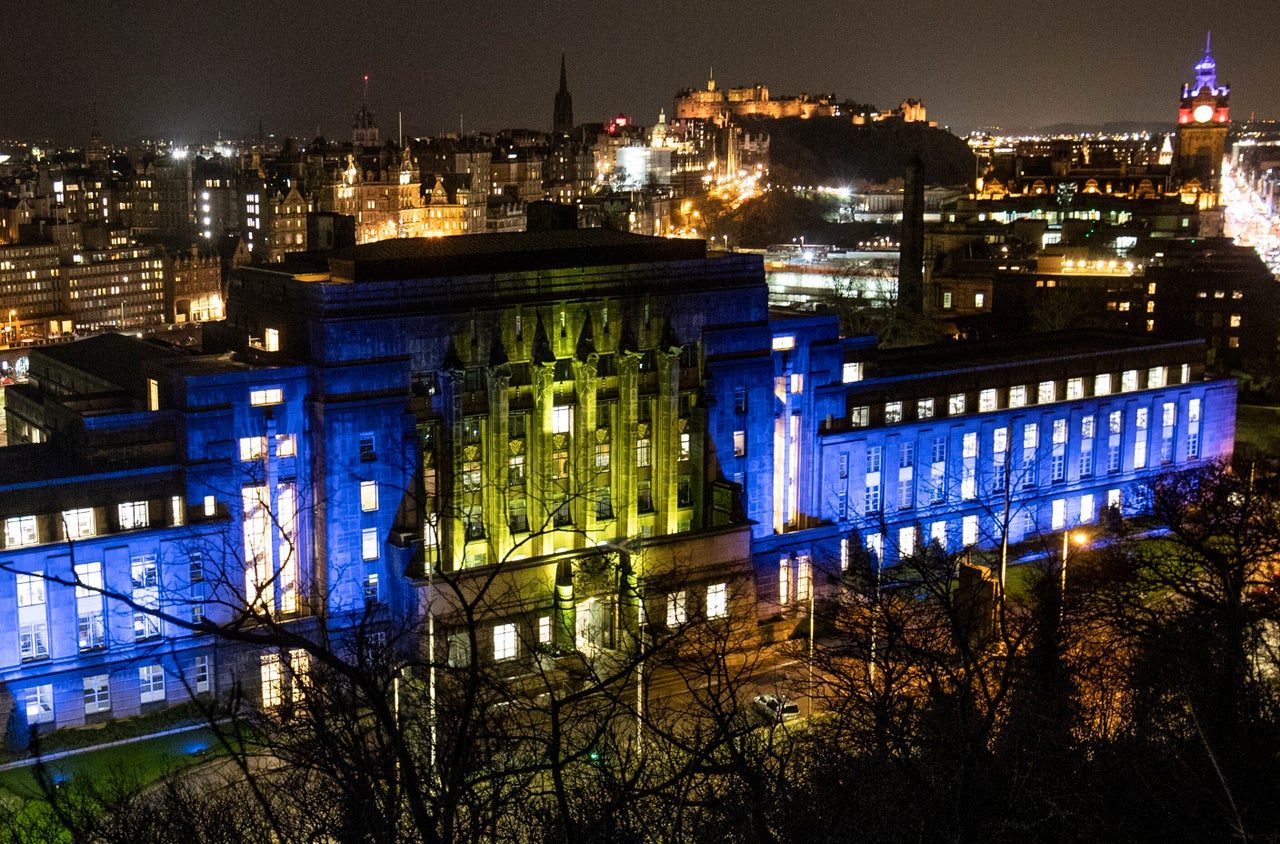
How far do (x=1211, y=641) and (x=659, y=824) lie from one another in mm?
17871

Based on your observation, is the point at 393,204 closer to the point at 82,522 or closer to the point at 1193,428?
the point at 1193,428

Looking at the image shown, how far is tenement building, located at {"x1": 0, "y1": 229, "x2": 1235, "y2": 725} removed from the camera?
42.9 metres

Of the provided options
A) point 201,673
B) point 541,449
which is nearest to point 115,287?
point 541,449

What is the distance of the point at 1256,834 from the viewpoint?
2619cm

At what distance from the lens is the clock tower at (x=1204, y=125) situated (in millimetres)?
167375

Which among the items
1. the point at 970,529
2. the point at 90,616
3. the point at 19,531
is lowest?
the point at 970,529

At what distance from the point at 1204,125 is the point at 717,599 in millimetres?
141242

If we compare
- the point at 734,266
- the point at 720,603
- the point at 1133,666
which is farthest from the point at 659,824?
the point at 734,266

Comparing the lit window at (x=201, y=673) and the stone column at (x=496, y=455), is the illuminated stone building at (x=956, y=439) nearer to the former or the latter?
the stone column at (x=496, y=455)

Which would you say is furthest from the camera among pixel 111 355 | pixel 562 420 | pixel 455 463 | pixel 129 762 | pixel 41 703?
pixel 111 355

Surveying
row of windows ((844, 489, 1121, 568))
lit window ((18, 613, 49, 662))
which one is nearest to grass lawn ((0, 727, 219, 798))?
lit window ((18, 613, 49, 662))

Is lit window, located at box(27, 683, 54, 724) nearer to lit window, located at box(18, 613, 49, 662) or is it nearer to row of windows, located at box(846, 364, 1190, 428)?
lit window, located at box(18, 613, 49, 662)

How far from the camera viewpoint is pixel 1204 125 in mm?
171625

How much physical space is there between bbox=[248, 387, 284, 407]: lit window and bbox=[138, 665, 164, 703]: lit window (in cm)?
810
